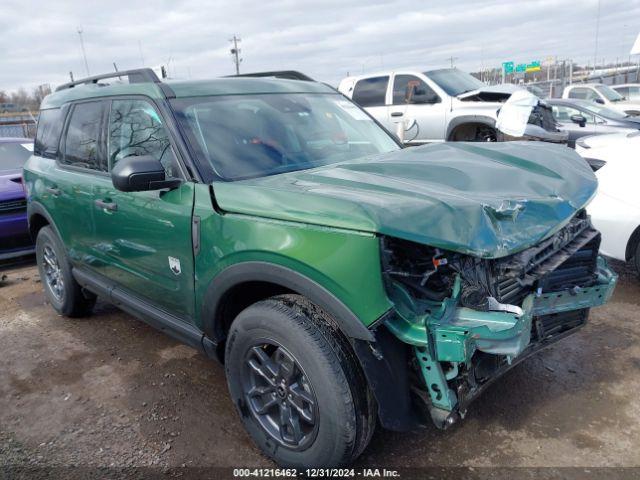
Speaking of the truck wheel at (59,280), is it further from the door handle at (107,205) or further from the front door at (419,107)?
the front door at (419,107)

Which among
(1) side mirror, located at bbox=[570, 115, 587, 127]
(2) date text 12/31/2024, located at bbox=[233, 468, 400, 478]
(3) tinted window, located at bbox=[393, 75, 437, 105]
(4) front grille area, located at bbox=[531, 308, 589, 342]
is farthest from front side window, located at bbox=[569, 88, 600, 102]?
(2) date text 12/31/2024, located at bbox=[233, 468, 400, 478]

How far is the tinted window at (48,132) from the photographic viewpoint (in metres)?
4.23

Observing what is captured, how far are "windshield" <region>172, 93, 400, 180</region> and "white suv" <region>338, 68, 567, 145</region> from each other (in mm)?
5644

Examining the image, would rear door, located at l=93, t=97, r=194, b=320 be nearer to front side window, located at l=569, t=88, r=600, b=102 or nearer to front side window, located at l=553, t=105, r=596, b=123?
front side window, located at l=553, t=105, r=596, b=123

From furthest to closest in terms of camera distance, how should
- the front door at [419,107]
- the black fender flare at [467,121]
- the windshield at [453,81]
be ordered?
the windshield at [453,81], the front door at [419,107], the black fender flare at [467,121]

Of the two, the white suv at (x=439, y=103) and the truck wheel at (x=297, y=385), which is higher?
the white suv at (x=439, y=103)

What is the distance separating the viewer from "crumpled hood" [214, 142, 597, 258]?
203cm

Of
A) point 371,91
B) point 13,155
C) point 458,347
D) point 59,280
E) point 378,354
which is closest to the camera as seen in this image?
point 458,347

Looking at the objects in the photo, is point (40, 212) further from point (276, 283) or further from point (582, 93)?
point (582, 93)

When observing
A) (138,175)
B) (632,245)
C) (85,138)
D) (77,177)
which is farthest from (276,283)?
(632,245)

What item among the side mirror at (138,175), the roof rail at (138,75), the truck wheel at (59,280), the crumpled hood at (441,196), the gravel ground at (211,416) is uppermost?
the roof rail at (138,75)

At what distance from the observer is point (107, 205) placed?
3.33 meters

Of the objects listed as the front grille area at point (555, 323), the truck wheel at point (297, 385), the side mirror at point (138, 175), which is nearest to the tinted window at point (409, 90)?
the front grille area at point (555, 323)

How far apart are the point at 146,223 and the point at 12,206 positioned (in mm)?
4205
